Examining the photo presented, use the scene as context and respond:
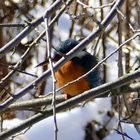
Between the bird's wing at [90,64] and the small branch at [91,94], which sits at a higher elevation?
the bird's wing at [90,64]

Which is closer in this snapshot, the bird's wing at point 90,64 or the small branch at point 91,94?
the small branch at point 91,94

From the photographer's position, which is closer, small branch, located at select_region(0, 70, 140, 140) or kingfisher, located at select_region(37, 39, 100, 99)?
small branch, located at select_region(0, 70, 140, 140)

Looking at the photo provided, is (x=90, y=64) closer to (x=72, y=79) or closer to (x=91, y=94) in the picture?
(x=72, y=79)

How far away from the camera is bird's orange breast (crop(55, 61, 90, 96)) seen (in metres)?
2.54

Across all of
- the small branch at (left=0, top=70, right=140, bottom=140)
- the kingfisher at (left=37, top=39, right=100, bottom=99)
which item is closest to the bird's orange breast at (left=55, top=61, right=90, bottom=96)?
the kingfisher at (left=37, top=39, right=100, bottom=99)

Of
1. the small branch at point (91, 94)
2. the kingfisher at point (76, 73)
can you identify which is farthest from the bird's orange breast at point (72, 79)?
the small branch at point (91, 94)

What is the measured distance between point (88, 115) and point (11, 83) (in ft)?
2.16

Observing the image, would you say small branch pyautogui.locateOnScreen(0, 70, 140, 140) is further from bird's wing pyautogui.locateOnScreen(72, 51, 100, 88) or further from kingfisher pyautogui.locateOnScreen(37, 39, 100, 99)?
bird's wing pyautogui.locateOnScreen(72, 51, 100, 88)

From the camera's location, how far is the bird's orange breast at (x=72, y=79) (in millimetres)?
2535

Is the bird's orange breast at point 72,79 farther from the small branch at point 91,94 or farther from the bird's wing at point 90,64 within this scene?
the small branch at point 91,94

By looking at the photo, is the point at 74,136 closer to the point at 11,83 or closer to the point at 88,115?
the point at 88,115

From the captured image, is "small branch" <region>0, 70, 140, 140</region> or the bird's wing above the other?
the bird's wing

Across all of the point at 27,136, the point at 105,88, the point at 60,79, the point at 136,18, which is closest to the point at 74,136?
the point at 27,136

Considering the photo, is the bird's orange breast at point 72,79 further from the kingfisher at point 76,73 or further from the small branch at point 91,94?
the small branch at point 91,94
